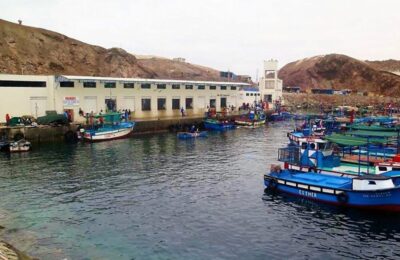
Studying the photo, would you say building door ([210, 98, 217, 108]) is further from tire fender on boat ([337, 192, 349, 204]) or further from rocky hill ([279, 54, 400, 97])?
rocky hill ([279, 54, 400, 97])

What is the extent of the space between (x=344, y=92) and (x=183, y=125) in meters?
110

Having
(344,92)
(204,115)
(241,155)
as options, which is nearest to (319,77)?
(344,92)

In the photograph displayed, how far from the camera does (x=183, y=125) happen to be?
7456 centimetres

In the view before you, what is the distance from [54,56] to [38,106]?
134 ft

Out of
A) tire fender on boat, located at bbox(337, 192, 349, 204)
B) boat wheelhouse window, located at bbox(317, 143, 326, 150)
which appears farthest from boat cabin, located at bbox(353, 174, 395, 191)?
boat wheelhouse window, located at bbox(317, 143, 326, 150)

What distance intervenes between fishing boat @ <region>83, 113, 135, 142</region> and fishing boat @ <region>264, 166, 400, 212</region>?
107 feet

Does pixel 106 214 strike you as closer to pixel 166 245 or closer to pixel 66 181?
pixel 166 245

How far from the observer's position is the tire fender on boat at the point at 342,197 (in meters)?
26.7

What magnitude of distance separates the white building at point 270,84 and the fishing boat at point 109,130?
61516 mm

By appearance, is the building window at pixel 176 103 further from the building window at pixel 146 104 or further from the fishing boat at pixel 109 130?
the fishing boat at pixel 109 130

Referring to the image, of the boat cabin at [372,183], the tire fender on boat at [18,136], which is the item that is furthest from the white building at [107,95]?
the boat cabin at [372,183]

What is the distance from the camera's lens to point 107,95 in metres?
69.4

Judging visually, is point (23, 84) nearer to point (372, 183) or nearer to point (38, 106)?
point (38, 106)

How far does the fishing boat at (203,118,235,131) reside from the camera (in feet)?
249
